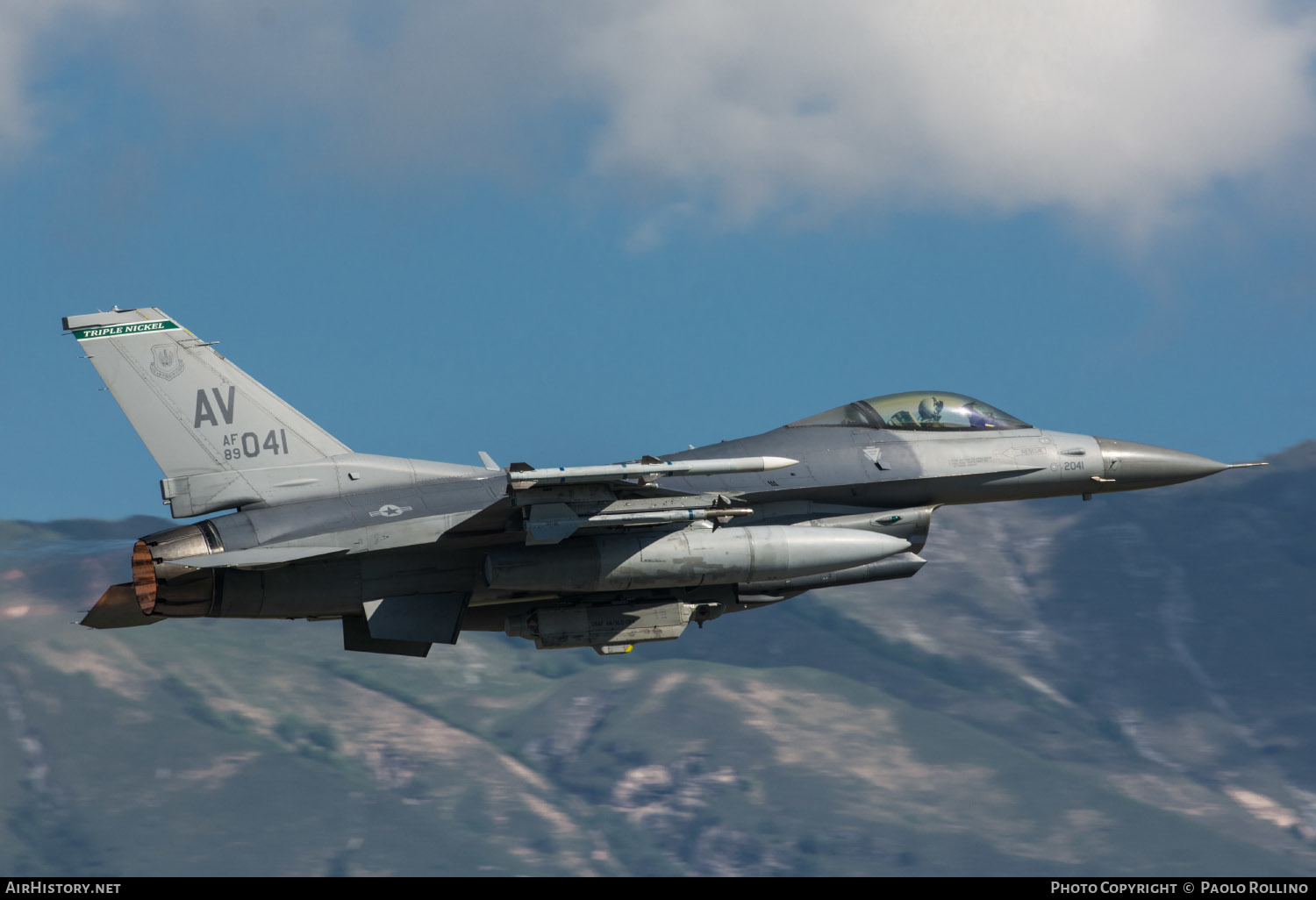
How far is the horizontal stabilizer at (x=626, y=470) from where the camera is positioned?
15031 millimetres

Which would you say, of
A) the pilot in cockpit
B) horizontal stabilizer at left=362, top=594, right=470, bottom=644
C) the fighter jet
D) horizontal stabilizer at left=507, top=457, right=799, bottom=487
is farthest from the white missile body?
the pilot in cockpit

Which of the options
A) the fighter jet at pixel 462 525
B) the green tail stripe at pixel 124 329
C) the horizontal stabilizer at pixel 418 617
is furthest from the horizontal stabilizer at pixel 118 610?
the green tail stripe at pixel 124 329

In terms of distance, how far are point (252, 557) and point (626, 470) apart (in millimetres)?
4236

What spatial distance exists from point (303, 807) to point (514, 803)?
29.6 m

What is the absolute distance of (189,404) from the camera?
17.4 metres

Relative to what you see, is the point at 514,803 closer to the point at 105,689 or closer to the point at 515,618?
the point at 105,689

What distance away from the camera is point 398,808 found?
593 ft

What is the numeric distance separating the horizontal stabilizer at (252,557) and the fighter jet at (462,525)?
2 cm

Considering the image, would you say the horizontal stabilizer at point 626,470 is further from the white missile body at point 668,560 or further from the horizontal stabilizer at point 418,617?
the horizontal stabilizer at point 418,617

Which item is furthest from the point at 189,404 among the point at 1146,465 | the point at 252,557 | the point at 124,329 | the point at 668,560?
the point at 1146,465

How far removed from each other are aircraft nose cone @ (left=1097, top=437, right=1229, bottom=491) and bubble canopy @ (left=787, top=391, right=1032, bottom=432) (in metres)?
1.17

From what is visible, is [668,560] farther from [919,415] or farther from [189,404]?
[189,404]

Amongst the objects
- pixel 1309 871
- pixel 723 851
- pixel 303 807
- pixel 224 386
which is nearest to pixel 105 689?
pixel 303 807

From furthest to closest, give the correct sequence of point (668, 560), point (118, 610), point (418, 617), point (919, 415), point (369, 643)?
point (919, 415), point (369, 643), point (418, 617), point (118, 610), point (668, 560)
